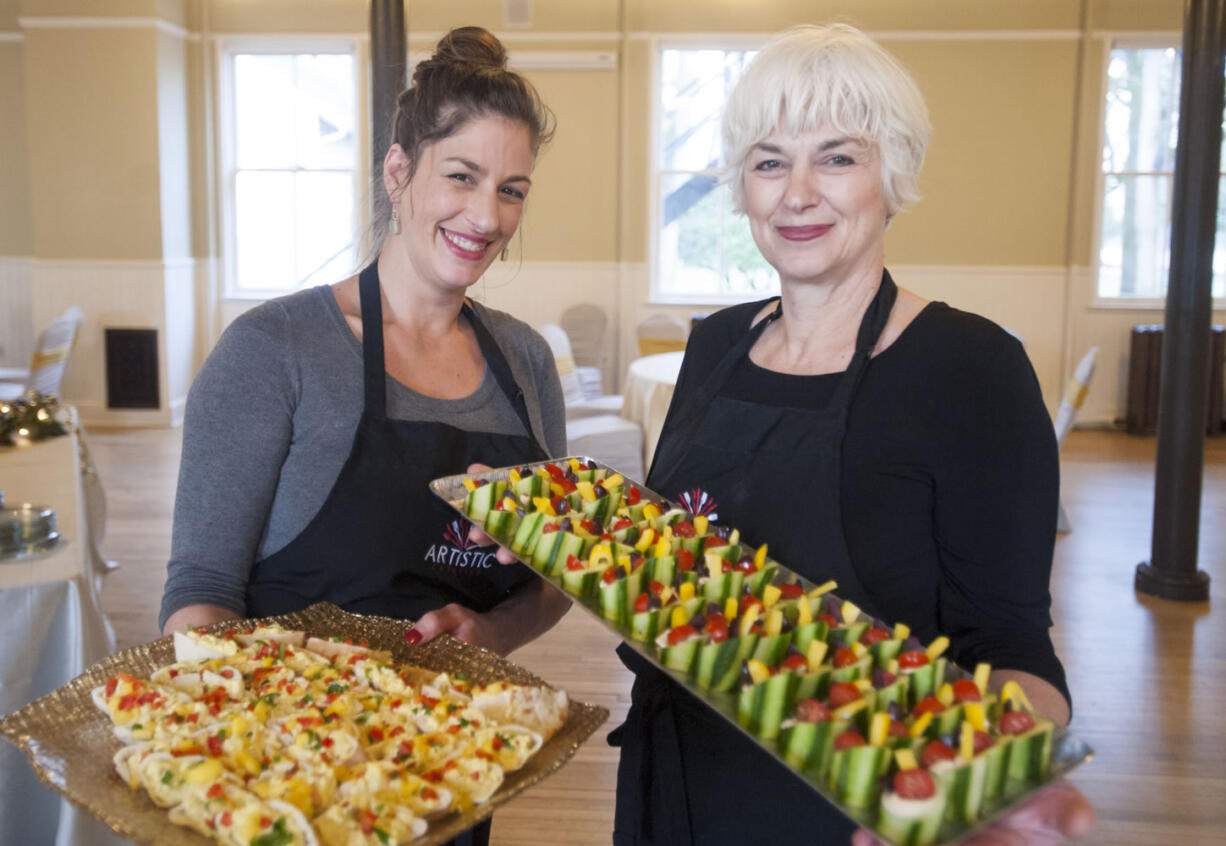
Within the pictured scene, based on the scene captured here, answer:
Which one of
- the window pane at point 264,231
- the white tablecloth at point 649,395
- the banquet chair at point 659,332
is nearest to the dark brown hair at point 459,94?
the white tablecloth at point 649,395

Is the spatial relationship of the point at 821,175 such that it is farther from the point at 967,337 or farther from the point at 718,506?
the point at 718,506

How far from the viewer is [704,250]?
29.5ft

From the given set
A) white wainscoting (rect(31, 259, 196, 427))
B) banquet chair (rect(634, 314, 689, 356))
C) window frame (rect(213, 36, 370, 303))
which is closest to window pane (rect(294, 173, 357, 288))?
window frame (rect(213, 36, 370, 303))

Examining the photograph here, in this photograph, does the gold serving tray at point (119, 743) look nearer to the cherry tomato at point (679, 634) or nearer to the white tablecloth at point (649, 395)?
the cherry tomato at point (679, 634)

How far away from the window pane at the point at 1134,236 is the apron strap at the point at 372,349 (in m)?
8.13

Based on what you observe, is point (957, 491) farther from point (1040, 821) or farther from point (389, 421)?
point (389, 421)

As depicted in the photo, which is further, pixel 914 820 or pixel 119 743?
pixel 119 743

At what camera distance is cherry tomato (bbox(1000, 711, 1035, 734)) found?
0.95m

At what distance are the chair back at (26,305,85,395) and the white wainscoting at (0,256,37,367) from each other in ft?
6.98

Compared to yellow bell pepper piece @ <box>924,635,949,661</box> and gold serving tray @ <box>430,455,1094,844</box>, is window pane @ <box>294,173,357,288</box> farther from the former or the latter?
yellow bell pepper piece @ <box>924,635,949,661</box>

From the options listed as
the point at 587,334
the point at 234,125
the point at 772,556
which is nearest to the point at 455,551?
the point at 772,556

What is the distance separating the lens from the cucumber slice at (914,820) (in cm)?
88

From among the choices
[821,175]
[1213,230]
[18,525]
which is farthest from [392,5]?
[1213,230]

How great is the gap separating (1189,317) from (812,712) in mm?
4244
